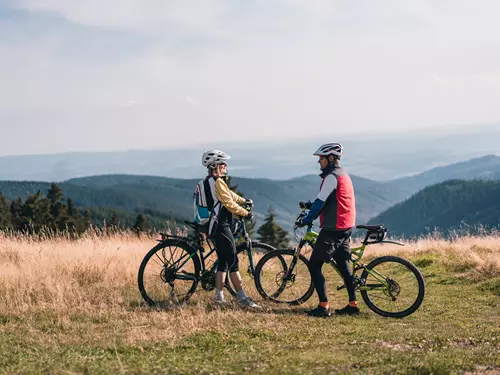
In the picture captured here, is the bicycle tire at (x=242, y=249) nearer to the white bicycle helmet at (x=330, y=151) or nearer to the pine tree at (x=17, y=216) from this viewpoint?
the white bicycle helmet at (x=330, y=151)

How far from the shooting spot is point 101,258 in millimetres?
11273

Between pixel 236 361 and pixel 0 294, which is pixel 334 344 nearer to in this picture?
pixel 236 361

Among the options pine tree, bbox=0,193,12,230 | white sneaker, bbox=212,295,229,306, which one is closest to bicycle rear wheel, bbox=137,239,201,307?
white sneaker, bbox=212,295,229,306

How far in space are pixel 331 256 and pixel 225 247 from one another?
1750 mm

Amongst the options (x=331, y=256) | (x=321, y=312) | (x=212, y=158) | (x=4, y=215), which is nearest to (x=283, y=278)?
(x=321, y=312)

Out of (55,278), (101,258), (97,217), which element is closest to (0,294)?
(55,278)

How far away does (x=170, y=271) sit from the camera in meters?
9.05

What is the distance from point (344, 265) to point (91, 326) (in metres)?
4.02

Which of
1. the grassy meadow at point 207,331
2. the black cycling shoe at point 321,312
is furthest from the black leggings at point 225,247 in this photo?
the black cycling shoe at point 321,312

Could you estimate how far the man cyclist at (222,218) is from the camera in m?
8.36

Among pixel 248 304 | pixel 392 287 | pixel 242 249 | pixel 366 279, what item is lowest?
pixel 248 304

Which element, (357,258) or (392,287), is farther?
(357,258)

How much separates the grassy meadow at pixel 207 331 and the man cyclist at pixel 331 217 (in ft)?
2.04

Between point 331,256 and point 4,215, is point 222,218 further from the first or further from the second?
point 4,215
